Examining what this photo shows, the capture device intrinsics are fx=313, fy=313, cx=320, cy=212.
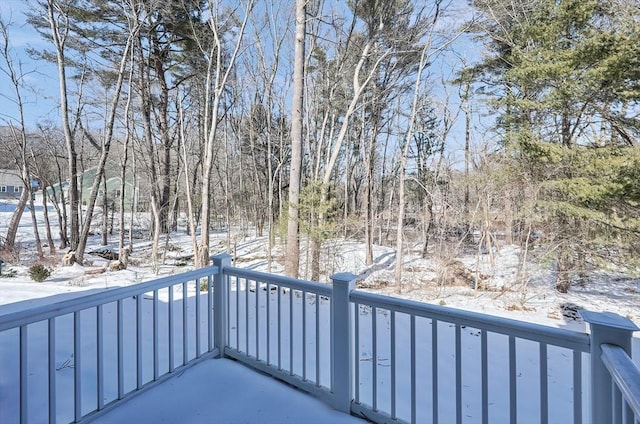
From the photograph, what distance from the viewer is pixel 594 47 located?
584 cm

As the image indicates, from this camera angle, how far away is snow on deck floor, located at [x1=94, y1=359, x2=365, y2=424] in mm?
1997

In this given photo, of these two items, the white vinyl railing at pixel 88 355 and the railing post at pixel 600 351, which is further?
the white vinyl railing at pixel 88 355

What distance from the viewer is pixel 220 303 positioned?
9.25ft

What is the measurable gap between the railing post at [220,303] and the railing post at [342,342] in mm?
1196

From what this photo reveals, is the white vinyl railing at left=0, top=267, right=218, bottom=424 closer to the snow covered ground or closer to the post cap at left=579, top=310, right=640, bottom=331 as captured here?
the snow covered ground

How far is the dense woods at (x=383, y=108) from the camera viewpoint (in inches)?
248

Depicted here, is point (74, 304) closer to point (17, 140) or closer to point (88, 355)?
point (88, 355)

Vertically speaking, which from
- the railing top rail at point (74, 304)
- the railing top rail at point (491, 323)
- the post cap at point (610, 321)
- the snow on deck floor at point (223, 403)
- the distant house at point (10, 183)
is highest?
the distant house at point (10, 183)

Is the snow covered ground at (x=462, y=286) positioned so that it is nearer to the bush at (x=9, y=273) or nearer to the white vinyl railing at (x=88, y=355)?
the bush at (x=9, y=273)

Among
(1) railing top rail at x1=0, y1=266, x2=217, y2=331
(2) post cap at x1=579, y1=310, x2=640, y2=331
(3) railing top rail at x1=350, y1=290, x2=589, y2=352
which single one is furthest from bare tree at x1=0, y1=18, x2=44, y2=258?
(2) post cap at x1=579, y1=310, x2=640, y2=331

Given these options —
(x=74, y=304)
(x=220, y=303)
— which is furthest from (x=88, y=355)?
(x=74, y=304)

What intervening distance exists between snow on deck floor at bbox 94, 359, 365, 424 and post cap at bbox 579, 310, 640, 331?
1439 mm

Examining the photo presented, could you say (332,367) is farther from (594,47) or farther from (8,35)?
(8,35)

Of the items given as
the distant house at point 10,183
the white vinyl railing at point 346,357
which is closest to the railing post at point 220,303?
the white vinyl railing at point 346,357
